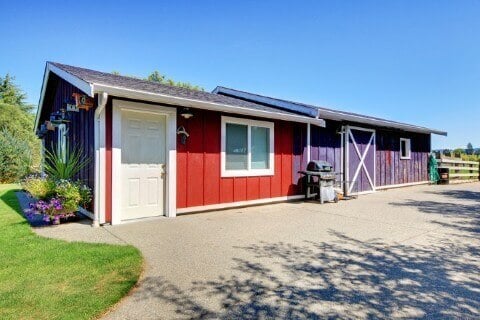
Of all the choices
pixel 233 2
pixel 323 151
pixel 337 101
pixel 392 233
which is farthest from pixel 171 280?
pixel 337 101

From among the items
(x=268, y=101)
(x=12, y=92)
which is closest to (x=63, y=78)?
(x=268, y=101)

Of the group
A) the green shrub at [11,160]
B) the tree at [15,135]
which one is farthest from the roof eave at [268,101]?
the green shrub at [11,160]

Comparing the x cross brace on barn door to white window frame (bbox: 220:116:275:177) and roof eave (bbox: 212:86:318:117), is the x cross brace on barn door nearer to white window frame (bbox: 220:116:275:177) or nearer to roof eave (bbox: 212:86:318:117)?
roof eave (bbox: 212:86:318:117)

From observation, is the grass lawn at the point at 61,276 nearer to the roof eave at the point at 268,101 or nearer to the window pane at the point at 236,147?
the window pane at the point at 236,147

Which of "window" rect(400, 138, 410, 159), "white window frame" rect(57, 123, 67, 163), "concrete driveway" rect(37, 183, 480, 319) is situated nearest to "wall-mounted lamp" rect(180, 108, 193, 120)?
"concrete driveway" rect(37, 183, 480, 319)

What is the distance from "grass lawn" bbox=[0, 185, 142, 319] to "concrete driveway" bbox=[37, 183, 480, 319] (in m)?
0.24

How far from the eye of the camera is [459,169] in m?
15.0

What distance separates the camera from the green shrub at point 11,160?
14156 mm

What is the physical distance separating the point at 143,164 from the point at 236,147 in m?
2.36

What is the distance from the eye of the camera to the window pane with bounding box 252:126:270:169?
24.3 feet

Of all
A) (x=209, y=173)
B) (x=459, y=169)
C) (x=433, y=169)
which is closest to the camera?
(x=209, y=173)

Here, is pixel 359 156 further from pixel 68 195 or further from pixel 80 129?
pixel 68 195

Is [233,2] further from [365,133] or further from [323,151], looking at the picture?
[365,133]

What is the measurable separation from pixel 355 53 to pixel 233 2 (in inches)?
230
